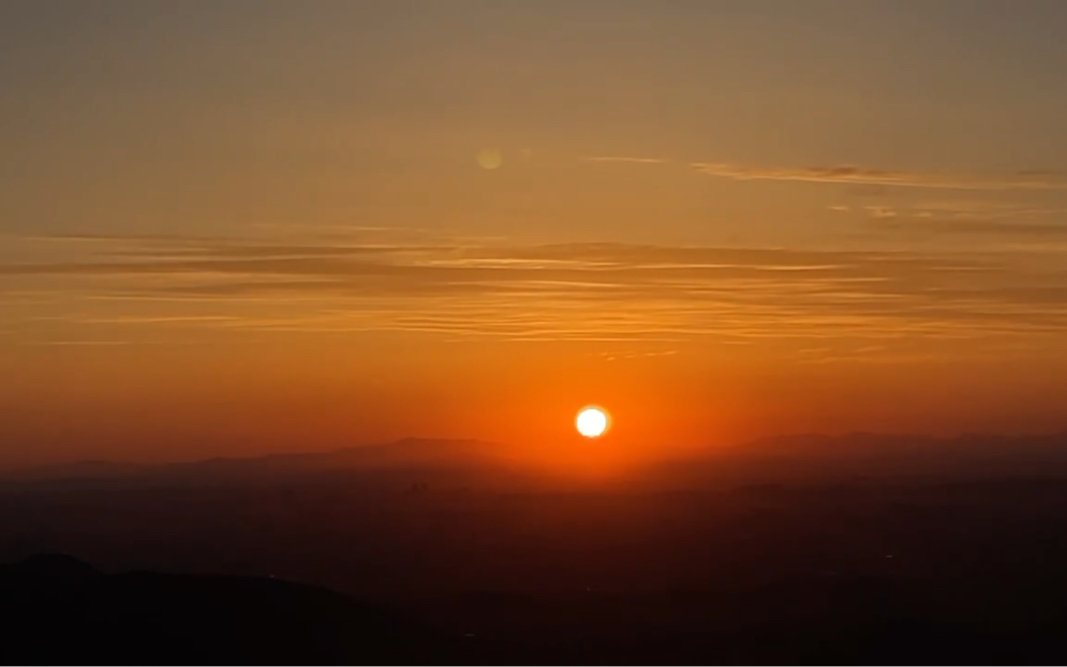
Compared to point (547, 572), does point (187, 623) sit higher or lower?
lower

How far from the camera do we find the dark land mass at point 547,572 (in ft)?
147

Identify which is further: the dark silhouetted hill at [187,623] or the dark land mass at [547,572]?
the dark land mass at [547,572]

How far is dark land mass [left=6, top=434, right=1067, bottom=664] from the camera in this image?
44938 mm

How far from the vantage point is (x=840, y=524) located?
127 meters

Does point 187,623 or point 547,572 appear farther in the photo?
point 547,572

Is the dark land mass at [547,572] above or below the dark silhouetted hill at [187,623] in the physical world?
above

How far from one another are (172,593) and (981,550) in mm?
77034

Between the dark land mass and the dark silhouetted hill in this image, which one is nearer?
the dark silhouetted hill

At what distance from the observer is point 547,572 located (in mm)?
90562

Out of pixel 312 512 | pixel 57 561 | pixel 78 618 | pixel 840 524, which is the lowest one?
pixel 78 618

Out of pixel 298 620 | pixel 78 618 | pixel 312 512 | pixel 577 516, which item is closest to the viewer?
pixel 78 618

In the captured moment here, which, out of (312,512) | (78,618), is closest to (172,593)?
(78,618)

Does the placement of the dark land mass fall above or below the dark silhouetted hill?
above

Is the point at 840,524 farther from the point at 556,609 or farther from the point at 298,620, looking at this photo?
the point at 298,620
